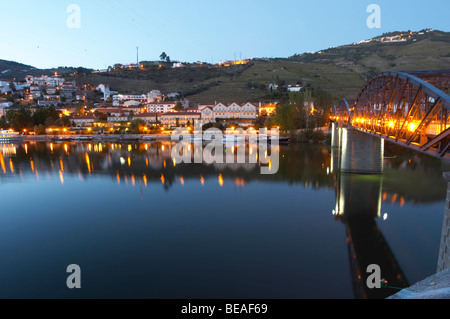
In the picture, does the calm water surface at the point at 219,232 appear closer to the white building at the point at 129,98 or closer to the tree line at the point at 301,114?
the tree line at the point at 301,114

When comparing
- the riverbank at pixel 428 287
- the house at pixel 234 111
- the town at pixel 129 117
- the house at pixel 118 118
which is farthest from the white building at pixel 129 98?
the riverbank at pixel 428 287

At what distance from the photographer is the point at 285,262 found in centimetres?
1081

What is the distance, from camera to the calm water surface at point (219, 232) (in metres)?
9.69

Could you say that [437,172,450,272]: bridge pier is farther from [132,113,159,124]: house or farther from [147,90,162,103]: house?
[147,90,162,103]: house

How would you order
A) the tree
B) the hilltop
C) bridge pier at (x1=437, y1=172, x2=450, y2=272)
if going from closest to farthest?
bridge pier at (x1=437, y1=172, x2=450, y2=272) → the tree → the hilltop

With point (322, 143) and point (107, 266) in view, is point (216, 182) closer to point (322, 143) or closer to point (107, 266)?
point (107, 266)

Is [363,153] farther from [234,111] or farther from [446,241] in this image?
[234,111]

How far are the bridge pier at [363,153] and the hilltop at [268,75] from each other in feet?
157

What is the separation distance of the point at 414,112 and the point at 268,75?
87.5 metres

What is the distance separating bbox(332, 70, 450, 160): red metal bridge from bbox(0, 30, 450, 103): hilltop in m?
54.6

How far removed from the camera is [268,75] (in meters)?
97.7
